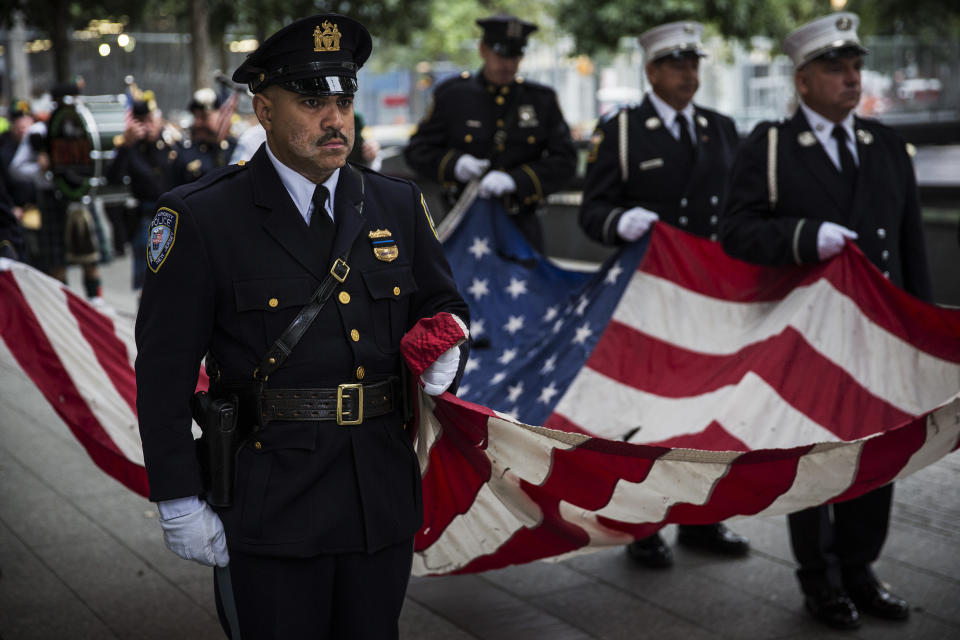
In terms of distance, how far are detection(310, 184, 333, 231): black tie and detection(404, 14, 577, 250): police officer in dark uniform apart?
3.90m

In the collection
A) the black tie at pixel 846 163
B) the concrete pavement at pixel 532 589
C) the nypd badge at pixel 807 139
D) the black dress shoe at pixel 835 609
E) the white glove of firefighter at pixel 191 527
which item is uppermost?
the nypd badge at pixel 807 139

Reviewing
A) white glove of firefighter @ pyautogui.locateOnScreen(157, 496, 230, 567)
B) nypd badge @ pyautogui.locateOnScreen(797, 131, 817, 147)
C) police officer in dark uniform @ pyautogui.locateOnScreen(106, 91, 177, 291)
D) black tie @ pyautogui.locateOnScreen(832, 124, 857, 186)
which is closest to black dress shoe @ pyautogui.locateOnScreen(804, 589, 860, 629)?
black tie @ pyautogui.locateOnScreen(832, 124, 857, 186)

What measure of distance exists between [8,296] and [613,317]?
257 centimetres

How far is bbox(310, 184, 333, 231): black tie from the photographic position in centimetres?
279

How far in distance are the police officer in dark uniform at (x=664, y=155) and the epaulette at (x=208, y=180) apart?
2.87 metres

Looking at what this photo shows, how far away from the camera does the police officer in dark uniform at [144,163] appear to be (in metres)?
11.6

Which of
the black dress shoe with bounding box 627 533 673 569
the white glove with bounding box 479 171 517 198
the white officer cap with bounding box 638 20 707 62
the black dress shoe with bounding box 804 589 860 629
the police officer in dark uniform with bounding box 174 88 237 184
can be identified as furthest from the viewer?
the police officer in dark uniform with bounding box 174 88 237 184

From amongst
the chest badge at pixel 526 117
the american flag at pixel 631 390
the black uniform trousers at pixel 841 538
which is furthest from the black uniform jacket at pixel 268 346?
the chest badge at pixel 526 117

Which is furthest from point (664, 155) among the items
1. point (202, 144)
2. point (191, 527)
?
point (202, 144)

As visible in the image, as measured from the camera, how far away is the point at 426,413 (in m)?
3.20

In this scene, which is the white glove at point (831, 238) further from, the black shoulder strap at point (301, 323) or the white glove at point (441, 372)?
the black shoulder strap at point (301, 323)

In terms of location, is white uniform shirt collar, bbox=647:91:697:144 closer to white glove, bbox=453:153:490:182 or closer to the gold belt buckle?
white glove, bbox=453:153:490:182

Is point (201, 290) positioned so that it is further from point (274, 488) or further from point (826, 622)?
point (826, 622)

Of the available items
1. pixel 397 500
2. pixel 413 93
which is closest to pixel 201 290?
pixel 397 500
